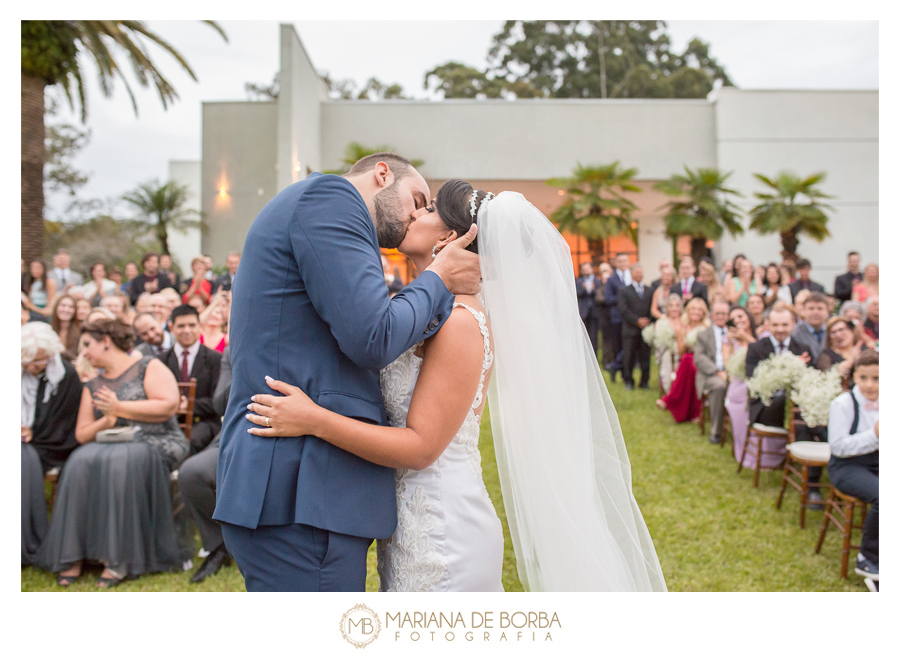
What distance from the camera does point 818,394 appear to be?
16.9ft

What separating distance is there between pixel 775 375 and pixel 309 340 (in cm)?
534

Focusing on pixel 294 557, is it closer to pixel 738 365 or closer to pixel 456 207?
pixel 456 207

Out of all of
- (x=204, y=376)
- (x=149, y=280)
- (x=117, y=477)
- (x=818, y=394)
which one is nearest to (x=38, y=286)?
(x=149, y=280)

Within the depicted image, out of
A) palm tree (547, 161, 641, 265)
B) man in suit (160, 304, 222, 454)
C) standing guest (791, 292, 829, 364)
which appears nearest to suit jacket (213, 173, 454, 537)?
man in suit (160, 304, 222, 454)

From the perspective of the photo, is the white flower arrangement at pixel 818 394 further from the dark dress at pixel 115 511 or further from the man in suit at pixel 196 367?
the dark dress at pixel 115 511

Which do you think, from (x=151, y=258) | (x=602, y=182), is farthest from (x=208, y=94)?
(x=602, y=182)

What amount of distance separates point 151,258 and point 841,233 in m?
17.7

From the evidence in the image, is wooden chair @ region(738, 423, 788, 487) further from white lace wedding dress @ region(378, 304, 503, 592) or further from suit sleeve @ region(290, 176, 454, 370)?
suit sleeve @ region(290, 176, 454, 370)

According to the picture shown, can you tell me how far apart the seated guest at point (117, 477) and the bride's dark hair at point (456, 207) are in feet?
10.6

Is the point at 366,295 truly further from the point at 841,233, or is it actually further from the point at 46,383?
the point at 841,233

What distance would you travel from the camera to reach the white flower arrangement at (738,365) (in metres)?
6.96
